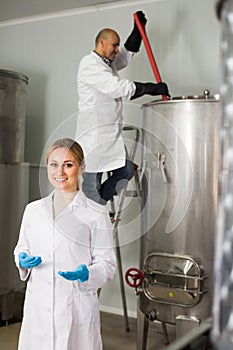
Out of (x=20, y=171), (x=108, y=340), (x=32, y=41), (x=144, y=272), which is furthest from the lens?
(x=32, y=41)

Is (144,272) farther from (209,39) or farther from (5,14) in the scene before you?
→ (5,14)

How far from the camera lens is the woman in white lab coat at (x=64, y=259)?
6.31 feet

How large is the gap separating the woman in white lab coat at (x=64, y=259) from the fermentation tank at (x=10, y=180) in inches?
51.2

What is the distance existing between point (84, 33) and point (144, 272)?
1911 mm

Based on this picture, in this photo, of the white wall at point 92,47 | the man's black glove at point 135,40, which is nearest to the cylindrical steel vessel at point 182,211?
the white wall at point 92,47

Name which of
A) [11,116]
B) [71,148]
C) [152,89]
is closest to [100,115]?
[152,89]

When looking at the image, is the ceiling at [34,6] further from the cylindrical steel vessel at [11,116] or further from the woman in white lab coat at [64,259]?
the woman in white lab coat at [64,259]

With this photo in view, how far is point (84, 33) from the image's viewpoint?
3.69 metres

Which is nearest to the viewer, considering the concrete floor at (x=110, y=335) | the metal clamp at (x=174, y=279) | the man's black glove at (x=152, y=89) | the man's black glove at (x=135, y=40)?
the metal clamp at (x=174, y=279)

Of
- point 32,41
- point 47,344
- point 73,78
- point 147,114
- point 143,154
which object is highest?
point 32,41

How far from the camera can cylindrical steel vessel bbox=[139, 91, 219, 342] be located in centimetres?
246

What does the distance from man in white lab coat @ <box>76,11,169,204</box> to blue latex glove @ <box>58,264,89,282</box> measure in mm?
451

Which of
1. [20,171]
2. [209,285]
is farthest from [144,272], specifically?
[20,171]

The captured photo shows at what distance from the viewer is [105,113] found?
2.58 m
